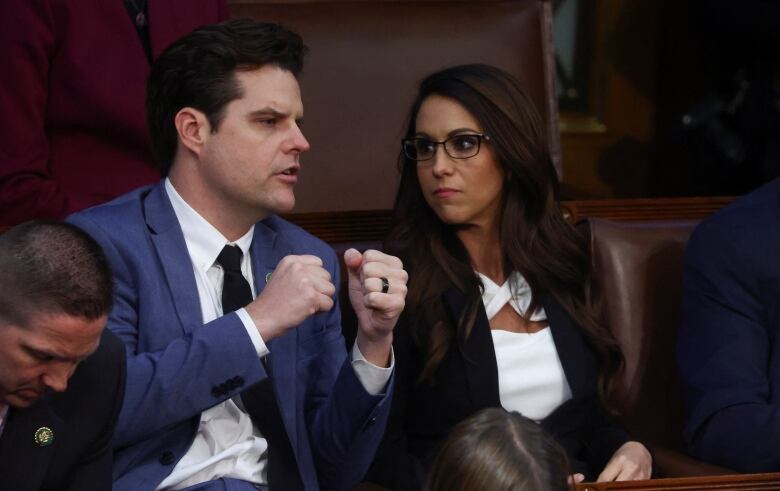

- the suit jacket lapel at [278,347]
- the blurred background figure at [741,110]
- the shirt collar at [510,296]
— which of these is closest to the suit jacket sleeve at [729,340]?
the shirt collar at [510,296]

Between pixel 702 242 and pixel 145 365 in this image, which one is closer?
pixel 145 365

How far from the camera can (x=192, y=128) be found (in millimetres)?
1680

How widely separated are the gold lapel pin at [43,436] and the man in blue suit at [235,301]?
16 cm

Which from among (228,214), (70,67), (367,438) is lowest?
(367,438)

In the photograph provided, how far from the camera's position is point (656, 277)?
1.97 m

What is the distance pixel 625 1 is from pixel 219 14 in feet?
4.70

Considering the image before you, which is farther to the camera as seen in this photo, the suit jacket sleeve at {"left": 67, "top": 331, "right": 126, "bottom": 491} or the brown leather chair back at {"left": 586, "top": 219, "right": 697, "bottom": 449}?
the brown leather chair back at {"left": 586, "top": 219, "right": 697, "bottom": 449}

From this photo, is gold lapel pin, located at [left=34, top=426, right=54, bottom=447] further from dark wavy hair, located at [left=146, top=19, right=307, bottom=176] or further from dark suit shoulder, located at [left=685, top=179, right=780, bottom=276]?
dark suit shoulder, located at [left=685, top=179, right=780, bottom=276]

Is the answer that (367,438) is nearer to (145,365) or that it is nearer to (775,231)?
(145,365)

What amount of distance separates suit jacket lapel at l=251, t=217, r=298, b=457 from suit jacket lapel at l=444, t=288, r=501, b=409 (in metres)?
0.26

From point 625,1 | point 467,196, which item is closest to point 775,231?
point 467,196

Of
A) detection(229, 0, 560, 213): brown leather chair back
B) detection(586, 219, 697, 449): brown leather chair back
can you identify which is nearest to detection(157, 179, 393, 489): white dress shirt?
detection(586, 219, 697, 449): brown leather chair back

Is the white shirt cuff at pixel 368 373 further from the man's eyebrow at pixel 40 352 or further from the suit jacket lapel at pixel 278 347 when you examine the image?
the man's eyebrow at pixel 40 352

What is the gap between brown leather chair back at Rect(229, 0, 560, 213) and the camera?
2373mm
